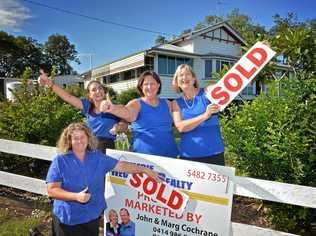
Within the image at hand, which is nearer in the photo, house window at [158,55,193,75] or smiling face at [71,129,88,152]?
smiling face at [71,129,88,152]

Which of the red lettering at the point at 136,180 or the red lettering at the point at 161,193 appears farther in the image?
the red lettering at the point at 136,180

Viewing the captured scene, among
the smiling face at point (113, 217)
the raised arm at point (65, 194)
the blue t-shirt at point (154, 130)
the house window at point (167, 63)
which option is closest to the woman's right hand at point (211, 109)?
the blue t-shirt at point (154, 130)

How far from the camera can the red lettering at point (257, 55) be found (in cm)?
321

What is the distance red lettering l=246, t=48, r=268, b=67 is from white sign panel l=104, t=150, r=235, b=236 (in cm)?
99

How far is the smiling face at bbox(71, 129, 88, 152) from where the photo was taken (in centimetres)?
315

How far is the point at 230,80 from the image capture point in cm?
327

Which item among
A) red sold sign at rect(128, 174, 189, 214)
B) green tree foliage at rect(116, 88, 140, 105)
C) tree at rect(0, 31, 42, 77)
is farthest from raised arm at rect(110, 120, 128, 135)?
tree at rect(0, 31, 42, 77)

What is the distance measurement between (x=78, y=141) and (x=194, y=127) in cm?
107

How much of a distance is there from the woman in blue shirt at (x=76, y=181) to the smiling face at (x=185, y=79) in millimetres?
1041

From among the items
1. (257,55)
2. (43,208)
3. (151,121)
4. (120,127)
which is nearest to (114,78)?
(43,208)

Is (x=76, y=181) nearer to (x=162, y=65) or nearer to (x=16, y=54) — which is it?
(x=162, y=65)

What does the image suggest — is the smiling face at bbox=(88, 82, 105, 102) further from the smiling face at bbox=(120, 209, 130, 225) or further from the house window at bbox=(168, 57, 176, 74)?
the house window at bbox=(168, 57, 176, 74)

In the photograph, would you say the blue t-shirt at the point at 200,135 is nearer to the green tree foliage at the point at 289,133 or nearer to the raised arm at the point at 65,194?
the green tree foliage at the point at 289,133

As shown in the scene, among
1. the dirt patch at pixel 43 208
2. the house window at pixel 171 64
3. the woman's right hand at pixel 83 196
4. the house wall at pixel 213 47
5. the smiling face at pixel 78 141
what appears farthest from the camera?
the house wall at pixel 213 47
